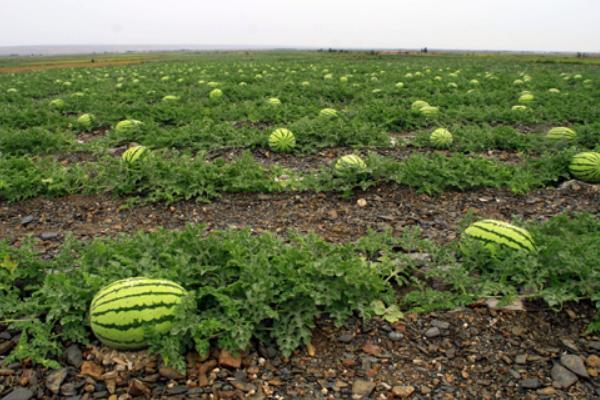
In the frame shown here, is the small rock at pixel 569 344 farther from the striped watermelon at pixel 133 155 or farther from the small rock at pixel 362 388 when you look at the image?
the striped watermelon at pixel 133 155

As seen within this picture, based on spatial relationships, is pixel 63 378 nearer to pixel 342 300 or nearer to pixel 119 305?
pixel 119 305

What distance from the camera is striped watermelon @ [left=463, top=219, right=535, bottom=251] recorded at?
3369mm

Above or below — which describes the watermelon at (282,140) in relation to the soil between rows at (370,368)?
above

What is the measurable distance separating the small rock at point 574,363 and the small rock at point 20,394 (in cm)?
301

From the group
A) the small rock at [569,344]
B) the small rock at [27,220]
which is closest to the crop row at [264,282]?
the small rock at [569,344]

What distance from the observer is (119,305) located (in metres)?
2.60

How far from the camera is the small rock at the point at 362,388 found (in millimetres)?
2457

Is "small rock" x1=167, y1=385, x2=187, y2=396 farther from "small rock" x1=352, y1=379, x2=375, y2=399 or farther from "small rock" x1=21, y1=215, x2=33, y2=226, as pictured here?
"small rock" x1=21, y1=215, x2=33, y2=226

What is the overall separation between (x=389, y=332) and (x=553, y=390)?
94 cm

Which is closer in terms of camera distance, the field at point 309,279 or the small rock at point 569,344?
the field at point 309,279

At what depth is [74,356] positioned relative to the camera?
2.66m

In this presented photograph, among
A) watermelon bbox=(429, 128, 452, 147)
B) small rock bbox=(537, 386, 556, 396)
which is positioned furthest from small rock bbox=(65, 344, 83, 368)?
watermelon bbox=(429, 128, 452, 147)

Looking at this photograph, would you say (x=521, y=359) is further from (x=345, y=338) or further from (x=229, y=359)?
(x=229, y=359)

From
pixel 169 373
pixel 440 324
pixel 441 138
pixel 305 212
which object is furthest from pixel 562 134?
pixel 169 373
